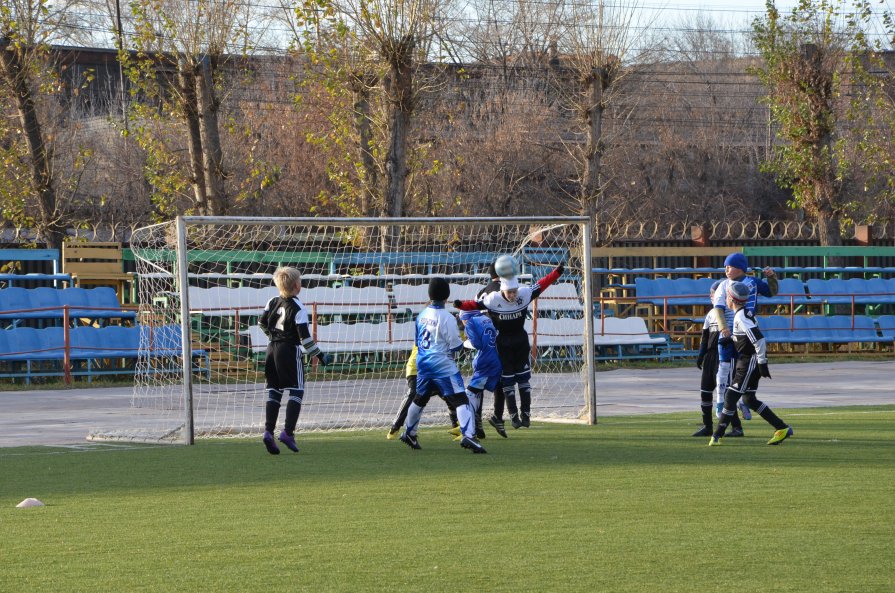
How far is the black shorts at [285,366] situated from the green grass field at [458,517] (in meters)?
0.65

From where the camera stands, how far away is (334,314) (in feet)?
70.3

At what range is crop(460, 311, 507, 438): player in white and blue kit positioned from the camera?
11898 mm

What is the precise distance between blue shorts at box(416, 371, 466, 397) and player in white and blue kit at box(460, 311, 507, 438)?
1127 millimetres

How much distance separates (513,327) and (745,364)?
7.99 ft

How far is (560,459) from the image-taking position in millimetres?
10320

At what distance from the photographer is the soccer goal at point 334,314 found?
13.8m

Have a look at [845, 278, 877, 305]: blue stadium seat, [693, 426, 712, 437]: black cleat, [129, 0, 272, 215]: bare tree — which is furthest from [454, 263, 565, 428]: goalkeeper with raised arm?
[845, 278, 877, 305]: blue stadium seat

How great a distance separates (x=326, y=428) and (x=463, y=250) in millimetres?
9859

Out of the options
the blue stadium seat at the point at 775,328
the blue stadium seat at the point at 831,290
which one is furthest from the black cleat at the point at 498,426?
the blue stadium seat at the point at 831,290

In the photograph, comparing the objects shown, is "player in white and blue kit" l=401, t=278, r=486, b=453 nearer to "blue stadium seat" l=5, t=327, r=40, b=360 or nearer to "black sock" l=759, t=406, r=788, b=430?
"black sock" l=759, t=406, r=788, b=430

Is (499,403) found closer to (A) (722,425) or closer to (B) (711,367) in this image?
(B) (711,367)

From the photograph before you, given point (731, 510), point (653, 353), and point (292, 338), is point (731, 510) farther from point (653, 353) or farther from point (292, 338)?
point (653, 353)

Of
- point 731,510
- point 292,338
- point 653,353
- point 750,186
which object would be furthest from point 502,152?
point 731,510

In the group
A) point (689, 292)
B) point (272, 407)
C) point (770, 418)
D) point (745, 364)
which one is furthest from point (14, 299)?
point (770, 418)
